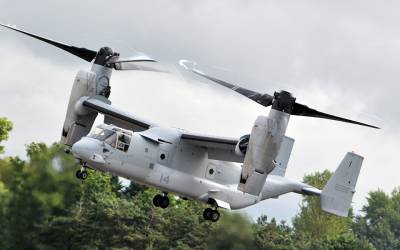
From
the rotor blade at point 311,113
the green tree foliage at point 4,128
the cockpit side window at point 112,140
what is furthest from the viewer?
the green tree foliage at point 4,128

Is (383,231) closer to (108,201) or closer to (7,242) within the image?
(108,201)

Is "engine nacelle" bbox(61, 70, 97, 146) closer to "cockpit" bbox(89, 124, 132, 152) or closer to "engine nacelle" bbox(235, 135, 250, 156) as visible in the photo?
"cockpit" bbox(89, 124, 132, 152)

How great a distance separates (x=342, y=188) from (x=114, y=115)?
10007 millimetres

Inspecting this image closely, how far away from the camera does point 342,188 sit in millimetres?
43188

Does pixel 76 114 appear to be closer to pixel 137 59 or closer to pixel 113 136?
pixel 137 59

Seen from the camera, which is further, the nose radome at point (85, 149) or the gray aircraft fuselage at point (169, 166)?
the gray aircraft fuselage at point (169, 166)

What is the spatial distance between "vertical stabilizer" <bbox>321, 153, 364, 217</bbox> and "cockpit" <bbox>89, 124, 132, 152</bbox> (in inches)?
367

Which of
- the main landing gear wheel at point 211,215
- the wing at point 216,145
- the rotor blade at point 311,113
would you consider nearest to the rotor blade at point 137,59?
the wing at point 216,145

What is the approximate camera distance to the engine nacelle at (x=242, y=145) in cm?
3753

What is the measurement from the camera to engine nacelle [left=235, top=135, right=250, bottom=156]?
3753 centimetres

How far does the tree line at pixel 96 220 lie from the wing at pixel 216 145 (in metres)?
2.22

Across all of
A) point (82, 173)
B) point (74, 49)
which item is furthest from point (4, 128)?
point (82, 173)

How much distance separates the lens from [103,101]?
4306 cm

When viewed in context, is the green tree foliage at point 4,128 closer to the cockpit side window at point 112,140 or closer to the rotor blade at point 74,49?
the rotor blade at point 74,49
